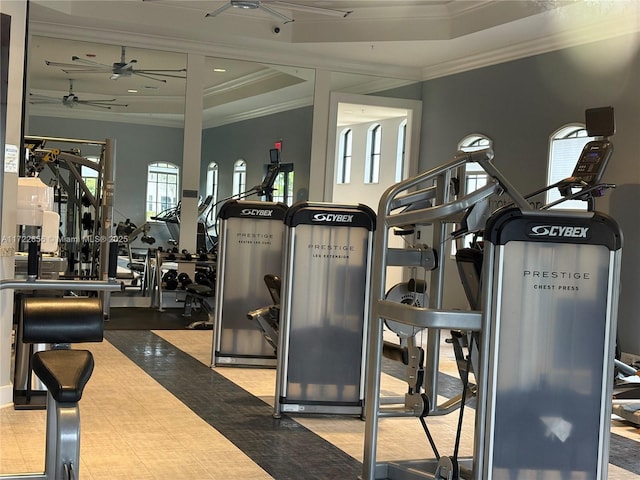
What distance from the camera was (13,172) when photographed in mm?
4461

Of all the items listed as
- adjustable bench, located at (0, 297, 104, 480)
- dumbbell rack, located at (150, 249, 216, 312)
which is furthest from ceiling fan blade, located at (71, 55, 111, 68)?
adjustable bench, located at (0, 297, 104, 480)

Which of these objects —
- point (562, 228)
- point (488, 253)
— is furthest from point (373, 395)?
point (562, 228)

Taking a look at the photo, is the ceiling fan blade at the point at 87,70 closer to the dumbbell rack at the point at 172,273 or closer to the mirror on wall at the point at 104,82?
the mirror on wall at the point at 104,82

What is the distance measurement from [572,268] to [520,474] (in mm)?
832

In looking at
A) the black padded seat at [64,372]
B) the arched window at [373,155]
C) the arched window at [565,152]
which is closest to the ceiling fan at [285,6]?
the arched window at [565,152]

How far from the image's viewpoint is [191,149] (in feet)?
31.3

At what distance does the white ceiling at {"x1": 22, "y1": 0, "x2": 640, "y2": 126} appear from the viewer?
8141 millimetres

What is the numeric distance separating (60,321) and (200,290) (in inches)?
235

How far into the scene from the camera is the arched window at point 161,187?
368 inches

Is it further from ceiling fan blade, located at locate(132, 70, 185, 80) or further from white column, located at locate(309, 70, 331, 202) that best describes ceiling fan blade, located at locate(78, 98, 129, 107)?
white column, located at locate(309, 70, 331, 202)

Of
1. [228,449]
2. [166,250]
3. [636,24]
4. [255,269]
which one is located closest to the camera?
[228,449]

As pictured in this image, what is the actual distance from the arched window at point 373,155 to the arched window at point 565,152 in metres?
5.74

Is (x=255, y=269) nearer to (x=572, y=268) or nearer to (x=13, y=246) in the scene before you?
(x=13, y=246)

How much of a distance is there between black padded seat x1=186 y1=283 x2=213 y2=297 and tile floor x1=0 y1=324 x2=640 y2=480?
273 cm
